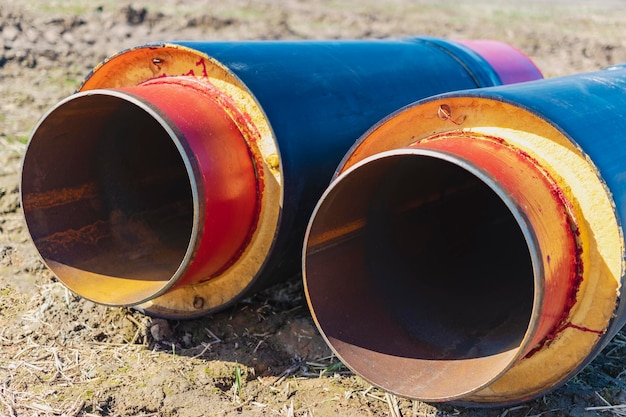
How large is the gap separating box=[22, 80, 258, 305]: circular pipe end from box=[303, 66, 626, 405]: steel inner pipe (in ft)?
1.55

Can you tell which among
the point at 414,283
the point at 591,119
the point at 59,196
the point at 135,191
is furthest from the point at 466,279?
the point at 59,196

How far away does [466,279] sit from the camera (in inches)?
125

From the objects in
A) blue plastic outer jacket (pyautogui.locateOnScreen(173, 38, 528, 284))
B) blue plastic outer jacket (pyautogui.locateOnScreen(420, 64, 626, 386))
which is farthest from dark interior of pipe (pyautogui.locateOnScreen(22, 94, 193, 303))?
blue plastic outer jacket (pyautogui.locateOnScreen(420, 64, 626, 386))

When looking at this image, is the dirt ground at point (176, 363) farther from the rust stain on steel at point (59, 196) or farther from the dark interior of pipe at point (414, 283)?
the rust stain on steel at point (59, 196)

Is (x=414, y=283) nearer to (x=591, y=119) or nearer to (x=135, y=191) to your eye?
(x=591, y=119)

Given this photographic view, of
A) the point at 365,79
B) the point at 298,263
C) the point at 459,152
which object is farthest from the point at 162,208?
the point at 459,152

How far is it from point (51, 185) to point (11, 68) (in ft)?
14.5

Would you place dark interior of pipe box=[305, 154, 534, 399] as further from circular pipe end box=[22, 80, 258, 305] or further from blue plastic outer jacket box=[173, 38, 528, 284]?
circular pipe end box=[22, 80, 258, 305]

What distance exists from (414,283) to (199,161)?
1.04 meters

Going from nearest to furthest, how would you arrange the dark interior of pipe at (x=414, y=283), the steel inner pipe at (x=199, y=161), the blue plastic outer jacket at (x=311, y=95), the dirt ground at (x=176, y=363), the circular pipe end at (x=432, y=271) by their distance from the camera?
the circular pipe end at (x=432, y=271), the dark interior of pipe at (x=414, y=283), the dirt ground at (x=176, y=363), the steel inner pipe at (x=199, y=161), the blue plastic outer jacket at (x=311, y=95)

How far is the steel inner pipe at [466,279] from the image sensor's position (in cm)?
218

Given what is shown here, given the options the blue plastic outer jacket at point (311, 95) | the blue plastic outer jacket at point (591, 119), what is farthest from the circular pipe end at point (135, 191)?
the blue plastic outer jacket at point (591, 119)

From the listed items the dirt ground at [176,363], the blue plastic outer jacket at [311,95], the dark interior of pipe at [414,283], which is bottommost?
the dirt ground at [176,363]

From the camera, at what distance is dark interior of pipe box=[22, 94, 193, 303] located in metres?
2.96
